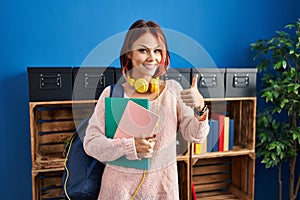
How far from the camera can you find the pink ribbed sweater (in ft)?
2.58

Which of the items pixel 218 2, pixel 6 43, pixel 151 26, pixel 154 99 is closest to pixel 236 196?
pixel 218 2

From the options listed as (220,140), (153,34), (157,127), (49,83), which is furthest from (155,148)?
Answer: (220,140)

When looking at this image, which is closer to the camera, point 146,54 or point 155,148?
point 146,54

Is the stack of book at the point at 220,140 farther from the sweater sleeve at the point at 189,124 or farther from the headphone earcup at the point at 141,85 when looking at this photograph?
the headphone earcup at the point at 141,85

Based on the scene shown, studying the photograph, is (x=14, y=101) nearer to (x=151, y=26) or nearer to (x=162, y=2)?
(x=162, y=2)

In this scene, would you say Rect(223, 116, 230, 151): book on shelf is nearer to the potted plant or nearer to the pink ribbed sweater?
the potted plant

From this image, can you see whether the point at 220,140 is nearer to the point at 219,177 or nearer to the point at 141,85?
the point at 219,177

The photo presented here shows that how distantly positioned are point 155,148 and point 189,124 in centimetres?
13

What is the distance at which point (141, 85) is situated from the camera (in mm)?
695

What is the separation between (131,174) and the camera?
855 mm

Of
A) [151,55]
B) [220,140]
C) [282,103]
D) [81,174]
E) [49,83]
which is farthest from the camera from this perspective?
[220,140]

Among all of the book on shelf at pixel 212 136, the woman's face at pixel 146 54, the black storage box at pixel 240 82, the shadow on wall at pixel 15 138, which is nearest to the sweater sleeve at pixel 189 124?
the woman's face at pixel 146 54

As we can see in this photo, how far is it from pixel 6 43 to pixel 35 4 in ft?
0.99

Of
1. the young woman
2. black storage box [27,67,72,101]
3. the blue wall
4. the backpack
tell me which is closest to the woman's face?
the young woman
